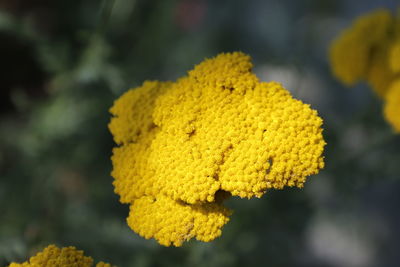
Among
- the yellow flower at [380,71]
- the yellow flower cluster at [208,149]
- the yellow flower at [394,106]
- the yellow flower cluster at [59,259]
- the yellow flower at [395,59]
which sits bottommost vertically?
the yellow flower cluster at [59,259]

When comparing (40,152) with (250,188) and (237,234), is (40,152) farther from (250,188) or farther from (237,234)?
(250,188)

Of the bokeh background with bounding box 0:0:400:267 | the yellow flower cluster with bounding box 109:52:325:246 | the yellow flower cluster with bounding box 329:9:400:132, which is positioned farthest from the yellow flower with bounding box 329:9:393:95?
the yellow flower cluster with bounding box 109:52:325:246

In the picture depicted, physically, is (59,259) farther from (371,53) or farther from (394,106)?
(371,53)

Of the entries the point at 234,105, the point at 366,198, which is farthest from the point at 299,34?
the point at 234,105

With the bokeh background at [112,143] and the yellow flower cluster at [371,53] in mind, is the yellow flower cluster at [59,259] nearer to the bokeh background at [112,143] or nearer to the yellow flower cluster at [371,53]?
the bokeh background at [112,143]

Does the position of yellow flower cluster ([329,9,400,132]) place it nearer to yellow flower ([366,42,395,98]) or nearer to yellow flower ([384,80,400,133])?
yellow flower ([366,42,395,98])

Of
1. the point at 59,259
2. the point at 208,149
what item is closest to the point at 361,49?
the point at 208,149

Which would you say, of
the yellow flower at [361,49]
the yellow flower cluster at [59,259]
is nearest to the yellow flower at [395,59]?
the yellow flower at [361,49]

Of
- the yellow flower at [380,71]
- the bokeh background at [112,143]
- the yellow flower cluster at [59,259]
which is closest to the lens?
the yellow flower cluster at [59,259]
